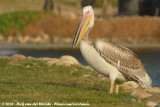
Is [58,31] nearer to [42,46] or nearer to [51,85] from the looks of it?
[42,46]

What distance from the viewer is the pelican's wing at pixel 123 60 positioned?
1175 cm

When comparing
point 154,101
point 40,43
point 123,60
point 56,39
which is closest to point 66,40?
point 56,39

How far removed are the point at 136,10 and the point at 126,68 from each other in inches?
1383

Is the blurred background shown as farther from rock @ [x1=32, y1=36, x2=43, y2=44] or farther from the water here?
the water

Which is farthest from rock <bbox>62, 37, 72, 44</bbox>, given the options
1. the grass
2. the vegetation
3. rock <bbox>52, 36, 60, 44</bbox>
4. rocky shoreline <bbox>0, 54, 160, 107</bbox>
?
the grass

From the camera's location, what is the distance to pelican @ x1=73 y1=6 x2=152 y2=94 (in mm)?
11750

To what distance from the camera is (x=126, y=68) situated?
473 inches

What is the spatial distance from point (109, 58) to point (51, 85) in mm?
2515

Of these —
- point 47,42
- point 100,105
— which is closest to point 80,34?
point 100,105

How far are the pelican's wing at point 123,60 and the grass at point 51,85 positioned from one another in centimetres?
63

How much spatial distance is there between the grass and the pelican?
594mm

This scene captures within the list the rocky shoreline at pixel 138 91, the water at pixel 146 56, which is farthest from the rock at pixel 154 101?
the water at pixel 146 56

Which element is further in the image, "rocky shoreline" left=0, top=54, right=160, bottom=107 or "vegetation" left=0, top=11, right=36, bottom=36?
"vegetation" left=0, top=11, right=36, bottom=36

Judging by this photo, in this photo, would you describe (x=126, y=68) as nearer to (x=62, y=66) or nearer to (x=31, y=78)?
(x=31, y=78)
